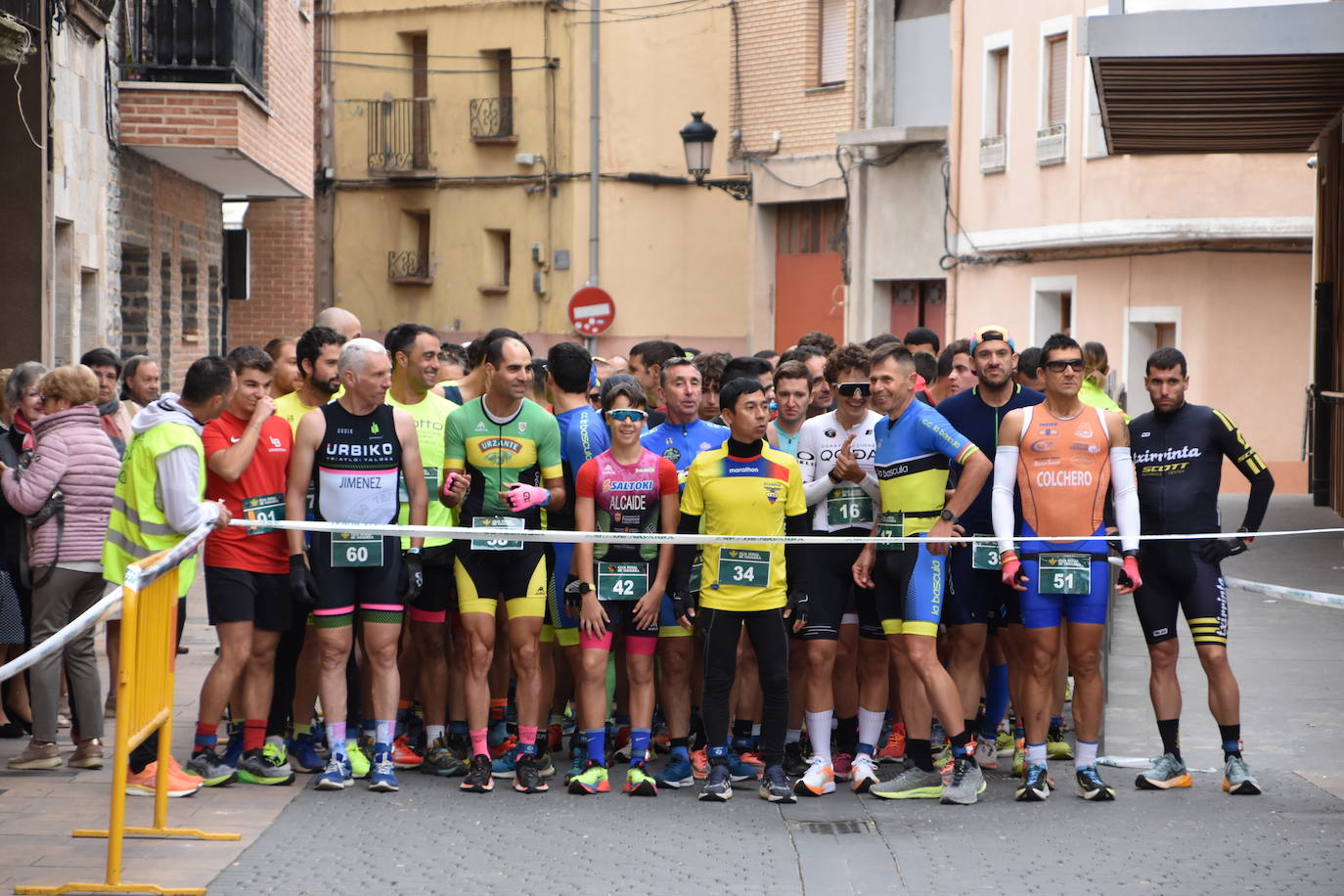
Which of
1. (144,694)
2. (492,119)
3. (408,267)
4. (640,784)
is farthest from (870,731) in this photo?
(408,267)

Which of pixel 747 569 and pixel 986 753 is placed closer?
pixel 747 569

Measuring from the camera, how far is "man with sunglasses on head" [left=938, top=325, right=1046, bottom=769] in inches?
340

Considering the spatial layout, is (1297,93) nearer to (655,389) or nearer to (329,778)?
(655,389)

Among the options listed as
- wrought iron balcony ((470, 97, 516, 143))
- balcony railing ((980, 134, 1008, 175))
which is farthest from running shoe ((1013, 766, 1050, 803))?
wrought iron balcony ((470, 97, 516, 143))

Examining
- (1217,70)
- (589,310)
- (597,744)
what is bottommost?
(597,744)

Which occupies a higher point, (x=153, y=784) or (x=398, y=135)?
(x=398, y=135)

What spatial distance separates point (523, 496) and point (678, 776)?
141cm

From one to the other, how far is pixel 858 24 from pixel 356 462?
2478 centimetres

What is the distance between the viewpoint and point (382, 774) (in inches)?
324

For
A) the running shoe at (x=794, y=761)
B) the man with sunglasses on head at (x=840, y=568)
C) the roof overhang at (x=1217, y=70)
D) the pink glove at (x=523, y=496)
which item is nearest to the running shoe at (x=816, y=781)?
the man with sunglasses on head at (x=840, y=568)

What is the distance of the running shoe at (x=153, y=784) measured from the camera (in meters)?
8.04

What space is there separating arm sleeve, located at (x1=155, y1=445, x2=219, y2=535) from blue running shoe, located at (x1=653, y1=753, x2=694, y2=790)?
2279 mm

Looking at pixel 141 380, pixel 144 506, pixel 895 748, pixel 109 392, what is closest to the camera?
pixel 144 506

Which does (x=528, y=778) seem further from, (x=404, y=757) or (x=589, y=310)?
(x=589, y=310)
